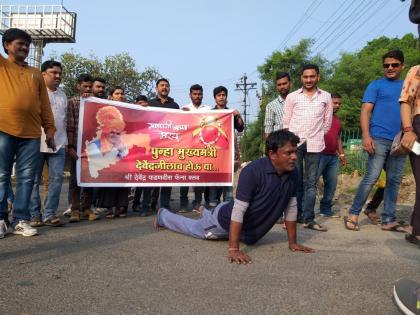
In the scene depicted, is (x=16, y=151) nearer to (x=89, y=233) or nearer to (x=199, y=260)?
(x=89, y=233)

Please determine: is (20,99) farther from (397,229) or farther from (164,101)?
(397,229)

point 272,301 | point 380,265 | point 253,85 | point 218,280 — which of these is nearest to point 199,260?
point 218,280

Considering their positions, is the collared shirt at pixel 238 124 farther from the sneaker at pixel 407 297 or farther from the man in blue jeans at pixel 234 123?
the sneaker at pixel 407 297

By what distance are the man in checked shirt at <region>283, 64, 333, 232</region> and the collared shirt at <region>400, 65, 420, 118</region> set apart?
1783 millimetres

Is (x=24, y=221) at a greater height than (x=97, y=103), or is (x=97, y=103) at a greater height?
(x=97, y=103)

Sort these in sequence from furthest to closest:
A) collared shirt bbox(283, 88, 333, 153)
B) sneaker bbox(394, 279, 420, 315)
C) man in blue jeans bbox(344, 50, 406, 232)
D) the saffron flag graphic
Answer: the saffron flag graphic
collared shirt bbox(283, 88, 333, 153)
man in blue jeans bbox(344, 50, 406, 232)
sneaker bbox(394, 279, 420, 315)

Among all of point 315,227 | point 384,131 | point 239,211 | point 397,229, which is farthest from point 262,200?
point 397,229

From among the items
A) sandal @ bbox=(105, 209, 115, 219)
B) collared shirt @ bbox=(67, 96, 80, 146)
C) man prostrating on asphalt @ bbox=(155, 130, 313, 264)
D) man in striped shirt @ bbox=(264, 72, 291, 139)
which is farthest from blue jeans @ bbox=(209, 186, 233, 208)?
man prostrating on asphalt @ bbox=(155, 130, 313, 264)

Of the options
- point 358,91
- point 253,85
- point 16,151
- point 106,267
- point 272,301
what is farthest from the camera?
point 253,85

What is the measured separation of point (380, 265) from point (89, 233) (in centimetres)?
296

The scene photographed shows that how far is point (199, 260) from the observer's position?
145 inches

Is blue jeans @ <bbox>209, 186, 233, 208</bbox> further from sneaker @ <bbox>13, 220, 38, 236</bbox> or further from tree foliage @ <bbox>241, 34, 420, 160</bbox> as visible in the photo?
tree foliage @ <bbox>241, 34, 420, 160</bbox>

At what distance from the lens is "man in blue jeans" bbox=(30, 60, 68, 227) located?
5.36 meters

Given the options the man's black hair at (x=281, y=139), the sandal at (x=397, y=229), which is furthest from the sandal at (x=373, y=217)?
the man's black hair at (x=281, y=139)
